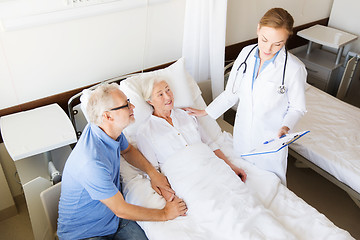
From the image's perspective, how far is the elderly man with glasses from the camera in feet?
5.23

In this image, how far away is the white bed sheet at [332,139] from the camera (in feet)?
7.53

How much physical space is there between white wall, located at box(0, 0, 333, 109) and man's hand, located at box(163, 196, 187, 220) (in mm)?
1112

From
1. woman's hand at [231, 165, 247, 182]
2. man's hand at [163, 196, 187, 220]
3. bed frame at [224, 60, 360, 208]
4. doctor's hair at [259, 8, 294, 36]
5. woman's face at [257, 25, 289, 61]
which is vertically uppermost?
doctor's hair at [259, 8, 294, 36]

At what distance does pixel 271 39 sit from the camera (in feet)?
5.79

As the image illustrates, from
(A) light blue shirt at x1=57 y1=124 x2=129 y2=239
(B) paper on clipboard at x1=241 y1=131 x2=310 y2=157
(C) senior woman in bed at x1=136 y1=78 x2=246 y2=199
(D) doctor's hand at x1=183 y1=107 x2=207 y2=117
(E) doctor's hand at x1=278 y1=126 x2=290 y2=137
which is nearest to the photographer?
(A) light blue shirt at x1=57 y1=124 x2=129 y2=239

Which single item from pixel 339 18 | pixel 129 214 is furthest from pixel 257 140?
pixel 339 18

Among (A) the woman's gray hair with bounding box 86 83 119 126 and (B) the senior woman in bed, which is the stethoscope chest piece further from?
(A) the woman's gray hair with bounding box 86 83 119 126

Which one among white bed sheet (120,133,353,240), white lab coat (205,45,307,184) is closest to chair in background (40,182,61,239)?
white bed sheet (120,133,353,240)

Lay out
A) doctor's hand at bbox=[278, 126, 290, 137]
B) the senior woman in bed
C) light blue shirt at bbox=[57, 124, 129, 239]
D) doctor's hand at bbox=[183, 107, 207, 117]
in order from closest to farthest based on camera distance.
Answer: light blue shirt at bbox=[57, 124, 129, 239] → doctor's hand at bbox=[278, 126, 290, 137] → the senior woman in bed → doctor's hand at bbox=[183, 107, 207, 117]

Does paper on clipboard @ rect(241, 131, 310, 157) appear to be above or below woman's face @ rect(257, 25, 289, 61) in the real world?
below

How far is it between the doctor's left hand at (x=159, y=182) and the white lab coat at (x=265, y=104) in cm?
54

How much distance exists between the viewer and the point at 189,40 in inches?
104

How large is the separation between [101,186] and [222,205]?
60cm

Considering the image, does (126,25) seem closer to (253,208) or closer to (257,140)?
(257,140)
